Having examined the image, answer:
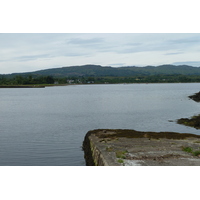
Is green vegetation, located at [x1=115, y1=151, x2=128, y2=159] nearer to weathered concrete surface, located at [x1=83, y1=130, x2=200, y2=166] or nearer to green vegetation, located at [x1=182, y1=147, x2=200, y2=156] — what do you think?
weathered concrete surface, located at [x1=83, y1=130, x2=200, y2=166]

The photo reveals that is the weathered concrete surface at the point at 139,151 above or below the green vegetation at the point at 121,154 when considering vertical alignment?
A: below

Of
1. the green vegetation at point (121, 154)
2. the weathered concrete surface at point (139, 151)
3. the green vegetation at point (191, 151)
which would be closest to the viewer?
the weathered concrete surface at point (139, 151)

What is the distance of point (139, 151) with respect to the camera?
16.8 metres

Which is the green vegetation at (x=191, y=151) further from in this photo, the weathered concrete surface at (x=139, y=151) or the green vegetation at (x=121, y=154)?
the green vegetation at (x=121, y=154)

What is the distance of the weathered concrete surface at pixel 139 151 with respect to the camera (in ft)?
47.3

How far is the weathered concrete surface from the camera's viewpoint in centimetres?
1441

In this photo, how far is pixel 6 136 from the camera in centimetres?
3012

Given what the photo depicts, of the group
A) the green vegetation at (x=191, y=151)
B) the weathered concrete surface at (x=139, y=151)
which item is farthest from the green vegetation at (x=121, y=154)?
the green vegetation at (x=191, y=151)

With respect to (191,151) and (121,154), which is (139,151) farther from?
(191,151)

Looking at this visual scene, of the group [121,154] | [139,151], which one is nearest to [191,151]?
[139,151]

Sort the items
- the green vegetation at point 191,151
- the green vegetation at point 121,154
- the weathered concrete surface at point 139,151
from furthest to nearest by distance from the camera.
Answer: the green vegetation at point 191,151
the green vegetation at point 121,154
the weathered concrete surface at point 139,151

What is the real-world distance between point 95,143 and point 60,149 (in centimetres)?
460
